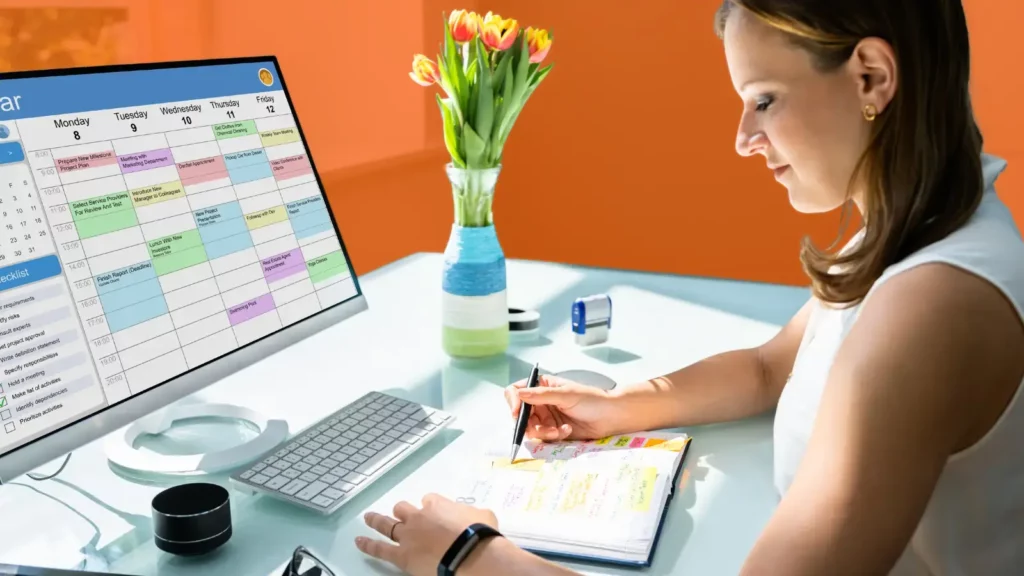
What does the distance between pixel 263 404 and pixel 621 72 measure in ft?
7.90

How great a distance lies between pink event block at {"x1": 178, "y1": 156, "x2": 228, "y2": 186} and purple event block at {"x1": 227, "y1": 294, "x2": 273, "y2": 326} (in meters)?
0.16

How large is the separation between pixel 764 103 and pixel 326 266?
644 mm

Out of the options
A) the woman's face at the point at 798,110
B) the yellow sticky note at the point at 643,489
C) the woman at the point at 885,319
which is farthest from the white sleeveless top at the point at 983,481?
the yellow sticky note at the point at 643,489

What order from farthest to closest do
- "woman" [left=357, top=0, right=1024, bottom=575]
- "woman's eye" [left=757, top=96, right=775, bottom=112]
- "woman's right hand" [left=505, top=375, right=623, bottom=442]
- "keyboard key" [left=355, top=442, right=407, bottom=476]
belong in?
"woman's right hand" [left=505, top=375, right=623, bottom=442], "keyboard key" [left=355, top=442, right=407, bottom=476], "woman's eye" [left=757, top=96, right=775, bottom=112], "woman" [left=357, top=0, right=1024, bottom=575]

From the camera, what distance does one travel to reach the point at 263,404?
132cm

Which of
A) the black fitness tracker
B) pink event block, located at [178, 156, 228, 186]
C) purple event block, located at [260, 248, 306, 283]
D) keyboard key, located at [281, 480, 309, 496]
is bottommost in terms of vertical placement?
the black fitness tracker

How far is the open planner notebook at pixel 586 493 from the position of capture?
0.96 meters

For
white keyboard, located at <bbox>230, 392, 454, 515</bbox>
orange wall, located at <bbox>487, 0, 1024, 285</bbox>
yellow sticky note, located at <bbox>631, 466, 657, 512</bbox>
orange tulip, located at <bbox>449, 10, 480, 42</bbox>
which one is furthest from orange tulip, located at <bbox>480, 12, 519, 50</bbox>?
orange wall, located at <bbox>487, 0, 1024, 285</bbox>

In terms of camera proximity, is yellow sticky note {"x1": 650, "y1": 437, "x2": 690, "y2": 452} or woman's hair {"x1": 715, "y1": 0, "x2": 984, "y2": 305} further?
yellow sticky note {"x1": 650, "y1": 437, "x2": 690, "y2": 452}

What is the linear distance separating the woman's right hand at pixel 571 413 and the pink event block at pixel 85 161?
56 cm

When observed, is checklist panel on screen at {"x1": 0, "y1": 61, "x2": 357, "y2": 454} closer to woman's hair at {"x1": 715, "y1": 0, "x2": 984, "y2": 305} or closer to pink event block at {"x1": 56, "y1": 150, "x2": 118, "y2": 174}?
pink event block at {"x1": 56, "y1": 150, "x2": 118, "y2": 174}

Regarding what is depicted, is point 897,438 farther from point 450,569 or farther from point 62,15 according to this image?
point 62,15

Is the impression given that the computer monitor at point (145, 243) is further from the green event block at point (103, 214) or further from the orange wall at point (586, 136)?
the orange wall at point (586, 136)

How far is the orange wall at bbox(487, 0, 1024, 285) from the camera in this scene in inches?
129
